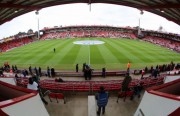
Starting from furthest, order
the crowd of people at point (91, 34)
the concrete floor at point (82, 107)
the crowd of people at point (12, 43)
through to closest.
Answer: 1. the crowd of people at point (91, 34)
2. the crowd of people at point (12, 43)
3. the concrete floor at point (82, 107)

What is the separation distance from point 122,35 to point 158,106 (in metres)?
59.0

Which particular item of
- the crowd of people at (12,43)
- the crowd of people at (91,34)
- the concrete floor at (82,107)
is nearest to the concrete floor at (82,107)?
the concrete floor at (82,107)

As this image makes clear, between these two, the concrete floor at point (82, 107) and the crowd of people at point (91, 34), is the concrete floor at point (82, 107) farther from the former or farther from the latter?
the crowd of people at point (91, 34)

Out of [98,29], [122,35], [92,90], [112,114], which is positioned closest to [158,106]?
[112,114]

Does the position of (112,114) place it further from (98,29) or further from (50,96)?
(98,29)

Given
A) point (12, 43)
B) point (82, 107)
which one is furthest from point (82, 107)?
point (12, 43)

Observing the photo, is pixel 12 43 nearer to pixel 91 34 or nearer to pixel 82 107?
pixel 91 34

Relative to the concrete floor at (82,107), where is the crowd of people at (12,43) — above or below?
above

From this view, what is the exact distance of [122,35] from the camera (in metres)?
62.0

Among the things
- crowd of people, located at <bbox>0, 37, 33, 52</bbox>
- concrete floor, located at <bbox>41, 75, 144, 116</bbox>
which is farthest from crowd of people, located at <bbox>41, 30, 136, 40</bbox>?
concrete floor, located at <bbox>41, 75, 144, 116</bbox>

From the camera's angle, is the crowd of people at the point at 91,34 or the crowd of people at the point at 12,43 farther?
the crowd of people at the point at 91,34

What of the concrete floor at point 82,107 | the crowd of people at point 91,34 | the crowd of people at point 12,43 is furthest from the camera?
the crowd of people at point 91,34

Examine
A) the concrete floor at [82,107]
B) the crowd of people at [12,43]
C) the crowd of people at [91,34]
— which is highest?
the crowd of people at [91,34]

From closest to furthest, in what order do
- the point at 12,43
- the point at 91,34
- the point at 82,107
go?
the point at 82,107 < the point at 12,43 < the point at 91,34
